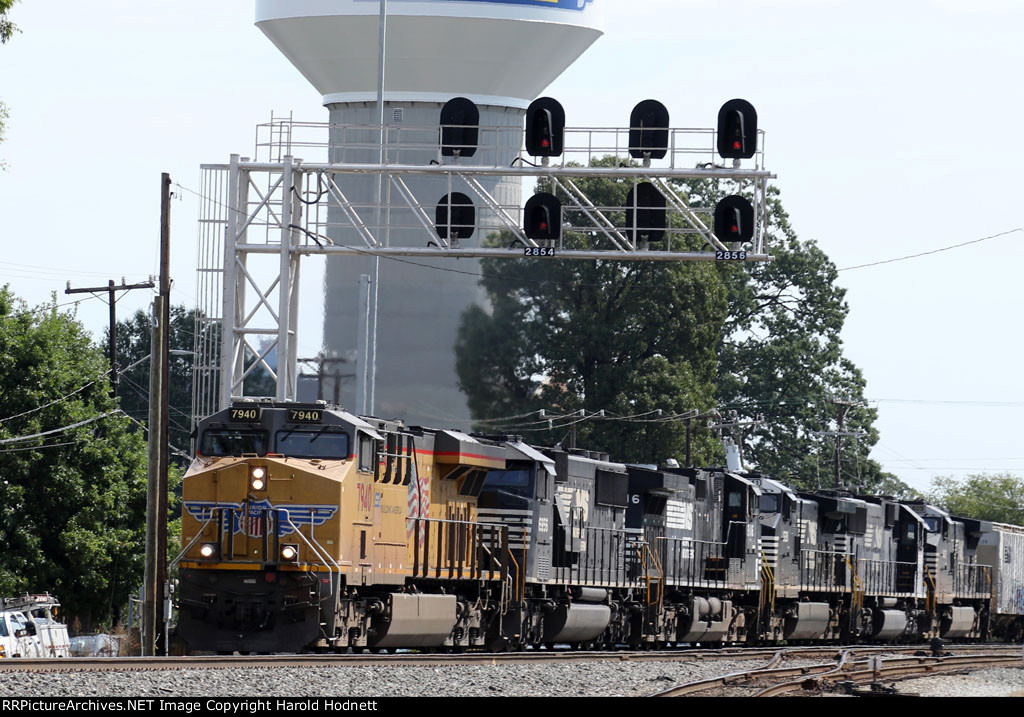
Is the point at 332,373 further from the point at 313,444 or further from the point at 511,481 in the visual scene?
the point at 313,444

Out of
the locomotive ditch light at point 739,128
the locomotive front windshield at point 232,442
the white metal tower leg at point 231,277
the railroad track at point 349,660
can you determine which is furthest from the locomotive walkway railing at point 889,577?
the locomotive front windshield at point 232,442

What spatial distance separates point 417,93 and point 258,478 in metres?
34.7

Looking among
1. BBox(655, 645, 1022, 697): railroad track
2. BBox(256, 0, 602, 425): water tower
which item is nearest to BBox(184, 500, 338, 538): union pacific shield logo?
BBox(655, 645, 1022, 697): railroad track

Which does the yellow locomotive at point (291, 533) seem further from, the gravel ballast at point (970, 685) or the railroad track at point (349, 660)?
the gravel ballast at point (970, 685)

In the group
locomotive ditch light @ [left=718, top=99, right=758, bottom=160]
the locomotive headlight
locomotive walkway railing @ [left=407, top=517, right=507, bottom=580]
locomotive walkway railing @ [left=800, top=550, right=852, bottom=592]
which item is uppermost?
locomotive ditch light @ [left=718, top=99, right=758, bottom=160]

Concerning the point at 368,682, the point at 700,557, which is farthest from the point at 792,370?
the point at 368,682

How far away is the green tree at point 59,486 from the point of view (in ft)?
133

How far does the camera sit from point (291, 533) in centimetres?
2312

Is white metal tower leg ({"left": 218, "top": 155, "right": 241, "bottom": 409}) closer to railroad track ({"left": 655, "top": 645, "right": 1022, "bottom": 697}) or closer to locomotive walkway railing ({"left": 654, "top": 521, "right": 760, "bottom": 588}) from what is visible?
locomotive walkway railing ({"left": 654, "top": 521, "right": 760, "bottom": 588})

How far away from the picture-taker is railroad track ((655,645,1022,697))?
21.9m

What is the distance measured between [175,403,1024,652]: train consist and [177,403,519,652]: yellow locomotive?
0.09 feet

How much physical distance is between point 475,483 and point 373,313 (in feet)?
40.5

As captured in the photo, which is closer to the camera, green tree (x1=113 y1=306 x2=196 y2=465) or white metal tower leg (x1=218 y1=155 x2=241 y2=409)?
white metal tower leg (x1=218 y1=155 x2=241 y2=409)
